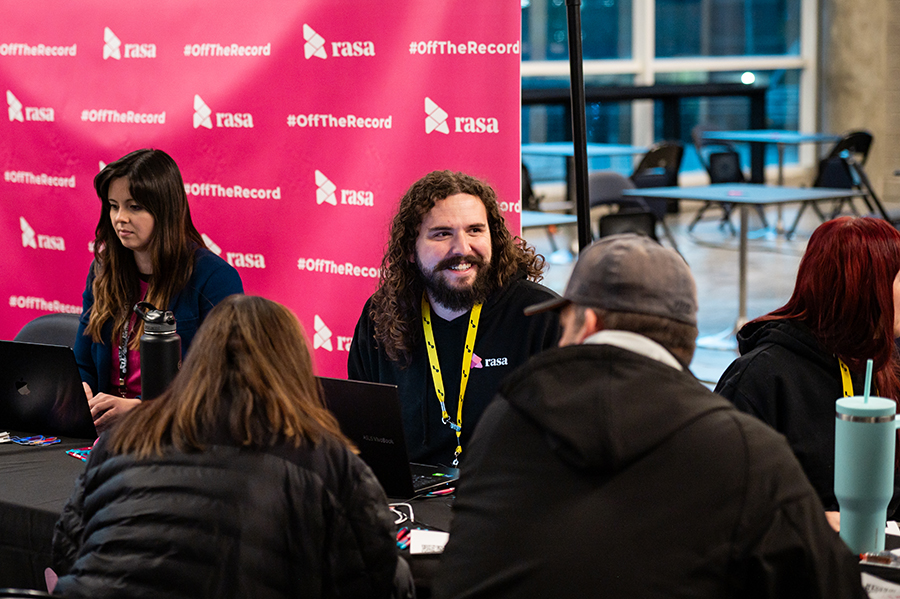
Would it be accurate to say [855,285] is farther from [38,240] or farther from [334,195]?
[38,240]

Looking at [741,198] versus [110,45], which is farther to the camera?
[741,198]

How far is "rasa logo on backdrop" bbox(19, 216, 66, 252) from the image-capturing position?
4.07m

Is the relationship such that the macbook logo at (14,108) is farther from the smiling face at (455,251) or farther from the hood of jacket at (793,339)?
the hood of jacket at (793,339)

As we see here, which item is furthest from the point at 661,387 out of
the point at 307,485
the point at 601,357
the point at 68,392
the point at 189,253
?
the point at 189,253

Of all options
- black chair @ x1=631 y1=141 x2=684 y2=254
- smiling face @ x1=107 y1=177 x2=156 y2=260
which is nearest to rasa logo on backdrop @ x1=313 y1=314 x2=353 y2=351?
smiling face @ x1=107 y1=177 x2=156 y2=260

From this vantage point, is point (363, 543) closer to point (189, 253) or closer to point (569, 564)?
point (569, 564)

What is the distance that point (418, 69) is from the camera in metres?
3.14

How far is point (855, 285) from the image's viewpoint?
199cm

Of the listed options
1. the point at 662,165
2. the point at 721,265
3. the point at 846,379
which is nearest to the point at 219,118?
the point at 846,379

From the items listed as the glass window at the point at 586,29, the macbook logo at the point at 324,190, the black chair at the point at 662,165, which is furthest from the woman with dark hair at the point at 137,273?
the glass window at the point at 586,29

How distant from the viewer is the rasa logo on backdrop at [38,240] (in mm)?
4066

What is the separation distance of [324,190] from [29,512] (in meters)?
1.58

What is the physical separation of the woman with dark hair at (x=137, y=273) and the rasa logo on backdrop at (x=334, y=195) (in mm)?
524

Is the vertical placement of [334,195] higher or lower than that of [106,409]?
higher
